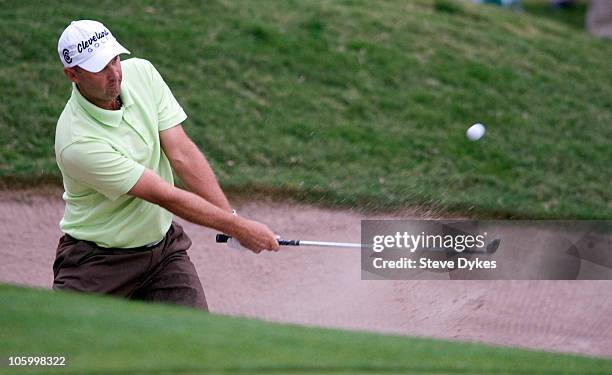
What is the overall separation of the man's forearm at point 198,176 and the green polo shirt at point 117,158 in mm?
129

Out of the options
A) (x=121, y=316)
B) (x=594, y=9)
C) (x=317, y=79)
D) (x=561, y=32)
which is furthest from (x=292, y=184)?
(x=594, y=9)

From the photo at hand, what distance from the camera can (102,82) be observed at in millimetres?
5371

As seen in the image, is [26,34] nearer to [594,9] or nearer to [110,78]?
[110,78]

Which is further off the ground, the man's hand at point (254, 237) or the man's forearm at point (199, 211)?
the man's forearm at point (199, 211)

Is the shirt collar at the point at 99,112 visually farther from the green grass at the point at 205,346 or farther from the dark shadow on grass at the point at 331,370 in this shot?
the dark shadow on grass at the point at 331,370

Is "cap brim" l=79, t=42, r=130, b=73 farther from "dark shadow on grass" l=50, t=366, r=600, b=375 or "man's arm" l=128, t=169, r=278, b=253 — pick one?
"dark shadow on grass" l=50, t=366, r=600, b=375

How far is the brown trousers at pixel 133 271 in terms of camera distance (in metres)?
5.75

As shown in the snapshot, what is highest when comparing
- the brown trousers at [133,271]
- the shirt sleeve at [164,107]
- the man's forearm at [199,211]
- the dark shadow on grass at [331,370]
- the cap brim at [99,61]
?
the cap brim at [99,61]

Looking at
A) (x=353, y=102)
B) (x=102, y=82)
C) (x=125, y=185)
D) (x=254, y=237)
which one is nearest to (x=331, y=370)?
(x=254, y=237)

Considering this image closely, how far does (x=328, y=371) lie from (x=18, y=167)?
529cm

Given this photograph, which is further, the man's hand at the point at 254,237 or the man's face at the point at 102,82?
the man's hand at the point at 254,237

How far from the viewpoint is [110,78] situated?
17.7 ft

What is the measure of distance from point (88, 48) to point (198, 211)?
3.40ft

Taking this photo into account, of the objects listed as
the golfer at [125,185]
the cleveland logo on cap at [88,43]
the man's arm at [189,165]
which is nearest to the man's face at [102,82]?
the golfer at [125,185]
